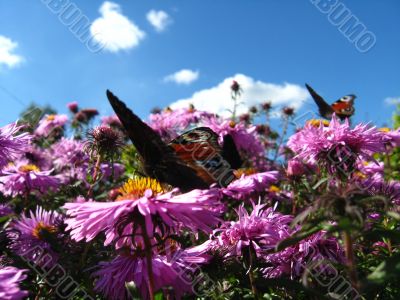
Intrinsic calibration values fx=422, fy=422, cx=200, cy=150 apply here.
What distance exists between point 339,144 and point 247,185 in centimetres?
81

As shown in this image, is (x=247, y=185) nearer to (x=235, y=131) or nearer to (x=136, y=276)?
(x=136, y=276)

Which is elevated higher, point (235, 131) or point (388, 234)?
point (235, 131)

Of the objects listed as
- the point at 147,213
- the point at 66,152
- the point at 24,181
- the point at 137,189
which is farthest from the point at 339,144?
the point at 66,152

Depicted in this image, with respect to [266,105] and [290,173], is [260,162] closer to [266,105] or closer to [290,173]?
[266,105]

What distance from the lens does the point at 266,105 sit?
27.3 ft

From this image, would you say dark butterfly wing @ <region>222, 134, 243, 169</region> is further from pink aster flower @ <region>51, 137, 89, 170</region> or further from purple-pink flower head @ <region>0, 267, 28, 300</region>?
purple-pink flower head @ <region>0, 267, 28, 300</region>

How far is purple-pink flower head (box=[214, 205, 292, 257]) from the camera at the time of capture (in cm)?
213

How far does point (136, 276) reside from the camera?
189cm

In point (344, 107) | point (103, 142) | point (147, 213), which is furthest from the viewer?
point (344, 107)

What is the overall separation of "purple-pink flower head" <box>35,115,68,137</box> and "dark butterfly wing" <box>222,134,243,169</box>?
3772mm

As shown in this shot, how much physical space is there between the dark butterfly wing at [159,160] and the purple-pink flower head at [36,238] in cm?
73

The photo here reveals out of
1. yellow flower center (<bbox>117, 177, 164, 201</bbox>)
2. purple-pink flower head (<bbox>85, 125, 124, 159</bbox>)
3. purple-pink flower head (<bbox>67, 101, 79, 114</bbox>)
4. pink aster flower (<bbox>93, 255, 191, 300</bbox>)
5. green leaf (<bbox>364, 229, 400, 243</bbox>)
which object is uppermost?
purple-pink flower head (<bbox>67, 101, 79, 114</bbox>)

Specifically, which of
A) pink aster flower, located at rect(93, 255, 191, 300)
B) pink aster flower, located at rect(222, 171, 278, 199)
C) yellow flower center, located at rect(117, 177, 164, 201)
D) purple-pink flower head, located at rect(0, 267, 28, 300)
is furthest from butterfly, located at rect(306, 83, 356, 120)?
purple-pink flower head, located at rect(0, 267, 28, 300)

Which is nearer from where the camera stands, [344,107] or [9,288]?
[9,288]
